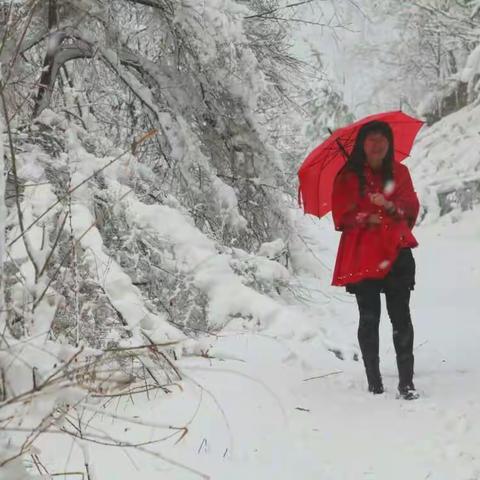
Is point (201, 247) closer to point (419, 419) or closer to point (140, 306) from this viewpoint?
point (140, 306)

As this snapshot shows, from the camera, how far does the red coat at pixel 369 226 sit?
138 inches

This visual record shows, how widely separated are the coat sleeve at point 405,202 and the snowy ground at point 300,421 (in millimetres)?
891

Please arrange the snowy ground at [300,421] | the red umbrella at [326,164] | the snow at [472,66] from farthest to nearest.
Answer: the snow at [472,66] → the red umbrella at [326,164] → the snowy ground at [300,421]

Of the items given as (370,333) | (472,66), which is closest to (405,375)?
(370,333)

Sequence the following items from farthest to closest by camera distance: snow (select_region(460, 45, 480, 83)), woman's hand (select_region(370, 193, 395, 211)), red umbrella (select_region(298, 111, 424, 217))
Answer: snow (select_region(460, 45, 480, 83)), red umbrella (select_region(298, 111, 424, 217)), woman's hand (select_region(370, 193, 395, 211))

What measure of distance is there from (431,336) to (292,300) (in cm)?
133

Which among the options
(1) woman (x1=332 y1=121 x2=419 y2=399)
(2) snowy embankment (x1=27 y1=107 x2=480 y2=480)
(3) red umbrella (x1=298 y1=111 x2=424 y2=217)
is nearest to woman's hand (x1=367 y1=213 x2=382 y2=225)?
(1) woman (x1=332 y1=121 x2=419 y2=399)

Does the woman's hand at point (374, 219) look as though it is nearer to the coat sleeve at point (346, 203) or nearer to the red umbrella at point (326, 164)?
the coat sleeve at point (346, 203)

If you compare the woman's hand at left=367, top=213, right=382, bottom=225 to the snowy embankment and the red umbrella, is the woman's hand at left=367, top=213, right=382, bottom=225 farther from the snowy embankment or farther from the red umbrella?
the snowy embankment

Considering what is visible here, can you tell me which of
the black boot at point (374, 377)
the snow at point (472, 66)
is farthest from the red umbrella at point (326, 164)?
the snow at point (472, 66)

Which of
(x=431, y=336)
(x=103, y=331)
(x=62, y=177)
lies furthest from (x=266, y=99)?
(x=103, y=331)

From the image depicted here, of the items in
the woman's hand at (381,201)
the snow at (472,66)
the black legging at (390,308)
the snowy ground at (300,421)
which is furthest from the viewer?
the snow at (472,66)

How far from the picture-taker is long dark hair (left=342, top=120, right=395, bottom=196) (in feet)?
12.0

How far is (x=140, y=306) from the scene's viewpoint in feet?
10.6
